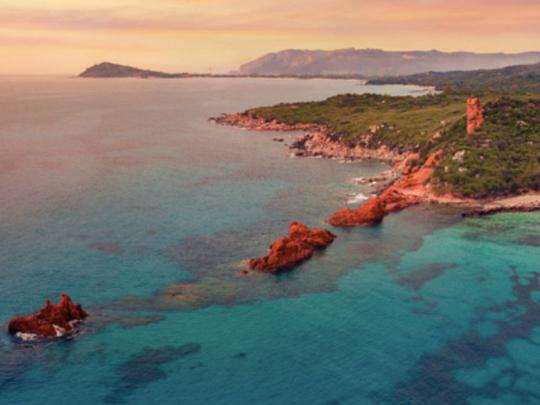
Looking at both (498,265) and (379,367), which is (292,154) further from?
(379,367)

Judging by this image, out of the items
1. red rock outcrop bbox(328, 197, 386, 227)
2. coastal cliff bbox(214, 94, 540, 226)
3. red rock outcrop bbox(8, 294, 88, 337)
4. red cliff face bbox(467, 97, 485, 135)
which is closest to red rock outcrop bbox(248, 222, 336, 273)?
red rock outcrop bbox(328, 197, 386, 227)

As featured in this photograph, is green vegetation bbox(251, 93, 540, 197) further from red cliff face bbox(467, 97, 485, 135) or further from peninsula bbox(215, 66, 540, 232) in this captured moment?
red cliff face bbox(467, 97, 485, 135)

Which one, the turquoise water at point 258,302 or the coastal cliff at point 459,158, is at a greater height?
the coastal cliff at point 459,158

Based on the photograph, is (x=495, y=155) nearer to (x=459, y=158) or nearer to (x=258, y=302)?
(x=459, y=158)

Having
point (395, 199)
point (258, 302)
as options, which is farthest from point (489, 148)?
point (258, 302)

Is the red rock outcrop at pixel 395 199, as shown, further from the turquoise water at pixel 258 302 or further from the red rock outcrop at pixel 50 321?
the red rock outcrop at pixel 50 321

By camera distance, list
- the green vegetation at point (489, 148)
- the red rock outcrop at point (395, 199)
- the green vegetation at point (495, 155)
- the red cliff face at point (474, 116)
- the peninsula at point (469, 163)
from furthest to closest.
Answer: the red cliff face at point (474, 116) < the green vegetation at point (489, 148) < the green vegetation at point (495, 155) < the peninsula at point (469, 163) < the red rock outcrop at point (395, 199)

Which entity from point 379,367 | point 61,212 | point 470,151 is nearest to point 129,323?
point 379,367

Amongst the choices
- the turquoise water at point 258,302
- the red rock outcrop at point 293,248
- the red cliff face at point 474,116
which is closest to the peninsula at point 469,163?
the red cliff face at point 474,116
